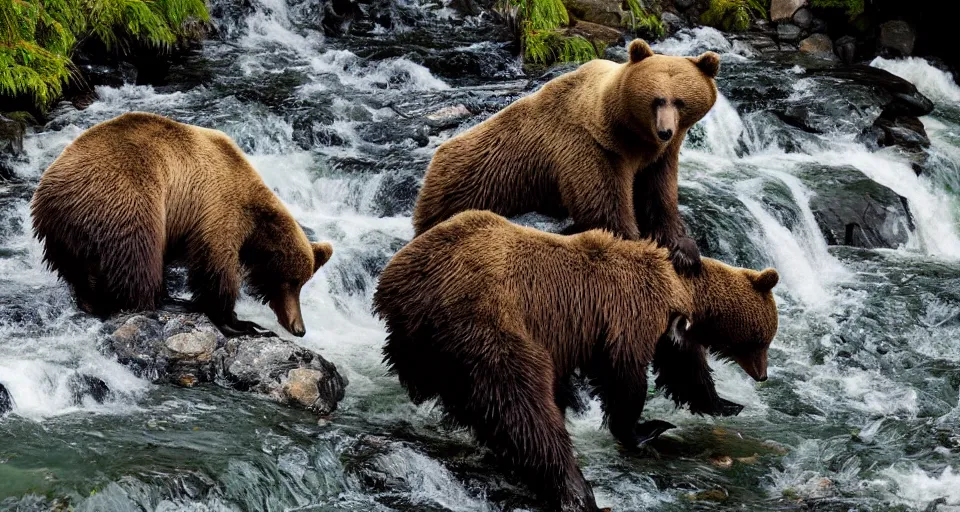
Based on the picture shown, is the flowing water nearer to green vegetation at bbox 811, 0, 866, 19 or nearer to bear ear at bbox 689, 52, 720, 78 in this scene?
green vegetation at bbox 811, 0, 866, 19

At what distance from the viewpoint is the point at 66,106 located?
13430 mm

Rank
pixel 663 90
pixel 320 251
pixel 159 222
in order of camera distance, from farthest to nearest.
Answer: pixel 320 251, pixel 159 222, pixel 663 90

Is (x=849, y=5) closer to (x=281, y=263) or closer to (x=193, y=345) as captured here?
(x=281, y=263)

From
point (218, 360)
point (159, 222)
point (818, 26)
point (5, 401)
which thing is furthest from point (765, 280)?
point (818, 26)

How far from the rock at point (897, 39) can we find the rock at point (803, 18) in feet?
4.13

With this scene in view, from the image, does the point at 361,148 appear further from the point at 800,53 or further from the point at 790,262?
the point at 800,53

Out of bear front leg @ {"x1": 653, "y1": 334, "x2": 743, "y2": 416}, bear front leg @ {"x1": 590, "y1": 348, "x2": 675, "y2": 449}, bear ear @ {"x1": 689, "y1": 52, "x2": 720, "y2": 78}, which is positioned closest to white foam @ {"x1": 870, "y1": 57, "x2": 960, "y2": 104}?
bear ear @ {"x1": 689, "y1": 52, "x2": 720, "y2": 78}

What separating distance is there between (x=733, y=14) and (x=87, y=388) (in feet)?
52.1

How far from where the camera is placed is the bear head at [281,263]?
8.12 meters

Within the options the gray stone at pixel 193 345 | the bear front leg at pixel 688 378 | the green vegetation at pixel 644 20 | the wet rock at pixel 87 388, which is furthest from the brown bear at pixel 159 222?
the green vegetation at pixel 644 20

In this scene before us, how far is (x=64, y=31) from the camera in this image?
41.4ft

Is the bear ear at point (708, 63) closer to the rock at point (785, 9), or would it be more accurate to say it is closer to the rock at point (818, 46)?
the rock at point (818, 46)

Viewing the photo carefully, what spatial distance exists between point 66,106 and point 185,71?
89.9 inches

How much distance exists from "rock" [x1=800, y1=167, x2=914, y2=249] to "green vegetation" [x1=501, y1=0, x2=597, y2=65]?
15.8 ft
